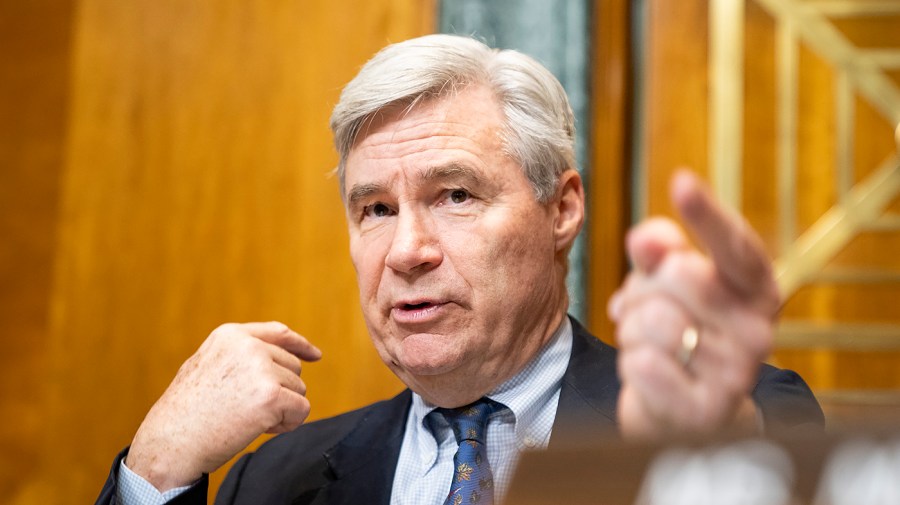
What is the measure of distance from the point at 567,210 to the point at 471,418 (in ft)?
1.39

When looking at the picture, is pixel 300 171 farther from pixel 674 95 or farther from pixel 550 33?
pixel 674 95

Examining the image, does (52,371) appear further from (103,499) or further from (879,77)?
(879,77)

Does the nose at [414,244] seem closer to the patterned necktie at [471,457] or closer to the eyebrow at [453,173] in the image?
the eyebrow at [453,173]

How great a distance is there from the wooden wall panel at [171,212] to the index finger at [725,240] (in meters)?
2.05

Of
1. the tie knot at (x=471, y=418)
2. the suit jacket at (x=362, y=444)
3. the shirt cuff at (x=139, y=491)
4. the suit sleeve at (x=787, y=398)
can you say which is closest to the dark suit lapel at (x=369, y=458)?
the suit jacket at (x=362, y=444)

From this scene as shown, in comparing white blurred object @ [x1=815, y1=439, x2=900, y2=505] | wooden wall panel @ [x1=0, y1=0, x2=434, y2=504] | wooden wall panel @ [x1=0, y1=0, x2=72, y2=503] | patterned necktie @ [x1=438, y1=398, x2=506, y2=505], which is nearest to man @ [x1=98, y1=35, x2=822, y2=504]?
patterned necktie @ [x1=438, y1=398, x2=506, y2=505]

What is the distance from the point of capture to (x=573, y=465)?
629mm

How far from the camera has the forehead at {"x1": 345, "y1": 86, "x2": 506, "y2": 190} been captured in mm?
1639

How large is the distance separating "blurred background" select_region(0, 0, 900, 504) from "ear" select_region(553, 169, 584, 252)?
0.81m

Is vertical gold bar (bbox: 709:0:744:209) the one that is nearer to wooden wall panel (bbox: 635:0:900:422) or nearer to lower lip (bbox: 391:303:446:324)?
wooden wall panel (bbox: 635:0:900:422)

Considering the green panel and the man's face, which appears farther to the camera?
the green panel

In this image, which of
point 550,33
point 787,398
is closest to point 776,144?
point 550,33

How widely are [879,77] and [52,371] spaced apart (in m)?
2.51

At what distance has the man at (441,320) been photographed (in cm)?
160
